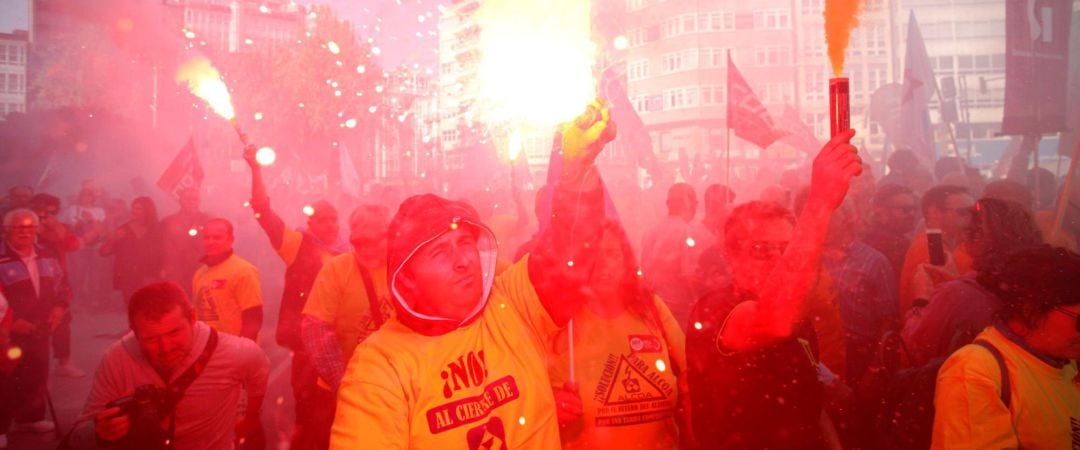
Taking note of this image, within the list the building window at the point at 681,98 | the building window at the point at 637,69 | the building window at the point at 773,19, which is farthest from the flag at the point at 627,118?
the building window at the point at 637,69

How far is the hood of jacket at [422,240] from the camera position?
2.30 m

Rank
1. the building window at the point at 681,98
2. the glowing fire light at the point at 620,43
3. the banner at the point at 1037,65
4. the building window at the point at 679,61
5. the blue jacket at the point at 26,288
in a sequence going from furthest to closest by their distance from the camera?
the glowing fire light at the point at 620,43 → the building window at the point at 681,98 → the building window at the point at 679,61 → the banner at the point at 1037,65 → the blue jacket at the point at 26,288

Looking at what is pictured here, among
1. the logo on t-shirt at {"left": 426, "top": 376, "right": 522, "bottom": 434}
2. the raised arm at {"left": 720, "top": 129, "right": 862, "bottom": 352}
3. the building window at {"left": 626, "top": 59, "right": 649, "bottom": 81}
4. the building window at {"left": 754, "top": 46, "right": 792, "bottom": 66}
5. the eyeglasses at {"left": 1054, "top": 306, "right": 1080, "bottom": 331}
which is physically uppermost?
the building window at {"left": 626, "top": 59, "right": 649, "bottom": 81}

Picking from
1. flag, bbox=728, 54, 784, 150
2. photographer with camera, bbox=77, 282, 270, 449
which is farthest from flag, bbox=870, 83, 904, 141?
photographer with camera, bbox=77, 282, 270, 449

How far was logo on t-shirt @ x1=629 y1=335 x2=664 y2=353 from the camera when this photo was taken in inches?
121

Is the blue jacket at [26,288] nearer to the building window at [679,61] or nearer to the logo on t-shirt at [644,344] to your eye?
the logo on t-shirt at [644,344]

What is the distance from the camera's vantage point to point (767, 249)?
107 inches

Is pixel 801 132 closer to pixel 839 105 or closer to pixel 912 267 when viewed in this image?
pixel 912 267

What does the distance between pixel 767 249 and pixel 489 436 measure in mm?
1382

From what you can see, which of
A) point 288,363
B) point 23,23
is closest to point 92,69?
point 23,23

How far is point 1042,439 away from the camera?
2363 millimetres

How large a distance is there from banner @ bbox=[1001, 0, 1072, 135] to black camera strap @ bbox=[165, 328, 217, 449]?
30.4 feet

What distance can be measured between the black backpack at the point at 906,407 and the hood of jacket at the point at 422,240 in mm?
2109

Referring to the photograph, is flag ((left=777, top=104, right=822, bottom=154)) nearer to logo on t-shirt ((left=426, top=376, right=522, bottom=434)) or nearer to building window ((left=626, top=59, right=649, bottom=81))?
logo on t-shirt ((left=426, top=376, right=522, bottom=434))
